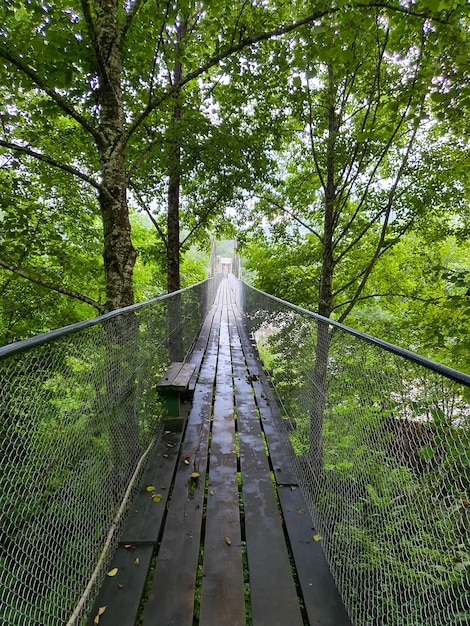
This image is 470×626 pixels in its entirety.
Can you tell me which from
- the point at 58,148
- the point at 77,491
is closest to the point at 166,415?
the point at 77,491

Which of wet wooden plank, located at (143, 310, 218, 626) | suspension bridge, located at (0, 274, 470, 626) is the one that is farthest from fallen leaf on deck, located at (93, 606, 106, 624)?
wet wooden plank, located at (143, 310, 218, 626)

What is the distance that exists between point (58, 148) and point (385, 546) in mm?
5031

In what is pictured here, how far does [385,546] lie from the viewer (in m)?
1.10

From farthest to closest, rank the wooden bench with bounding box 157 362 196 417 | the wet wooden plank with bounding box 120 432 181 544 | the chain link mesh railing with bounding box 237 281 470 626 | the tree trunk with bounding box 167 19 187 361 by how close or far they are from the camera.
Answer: the tree trunk with bounding box 167 19 187 361
the wooden bench with bounding box 157 362 196 417
the wet wooden plank with bounding box 120 432 181 544
the chain link mesh railing with bounding box 237 281 470 626

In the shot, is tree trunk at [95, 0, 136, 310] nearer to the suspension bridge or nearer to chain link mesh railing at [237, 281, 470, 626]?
the suspension bridge

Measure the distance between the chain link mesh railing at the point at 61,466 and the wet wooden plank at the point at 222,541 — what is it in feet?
1.49

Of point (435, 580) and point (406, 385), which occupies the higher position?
point (406, 385)

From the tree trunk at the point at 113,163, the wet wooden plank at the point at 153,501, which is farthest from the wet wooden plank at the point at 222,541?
the tree trunk at the point at 113,163

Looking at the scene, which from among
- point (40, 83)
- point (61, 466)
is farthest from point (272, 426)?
point (40, 83)

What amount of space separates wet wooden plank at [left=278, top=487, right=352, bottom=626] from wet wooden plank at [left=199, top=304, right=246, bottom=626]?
10.5 inches

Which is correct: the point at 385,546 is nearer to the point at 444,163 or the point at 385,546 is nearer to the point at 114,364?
the point at 114,364

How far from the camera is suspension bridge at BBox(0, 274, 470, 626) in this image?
3.08 feet

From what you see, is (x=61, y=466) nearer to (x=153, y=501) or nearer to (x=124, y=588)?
(x=124, y=588)

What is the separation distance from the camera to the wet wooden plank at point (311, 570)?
1.25 meters
